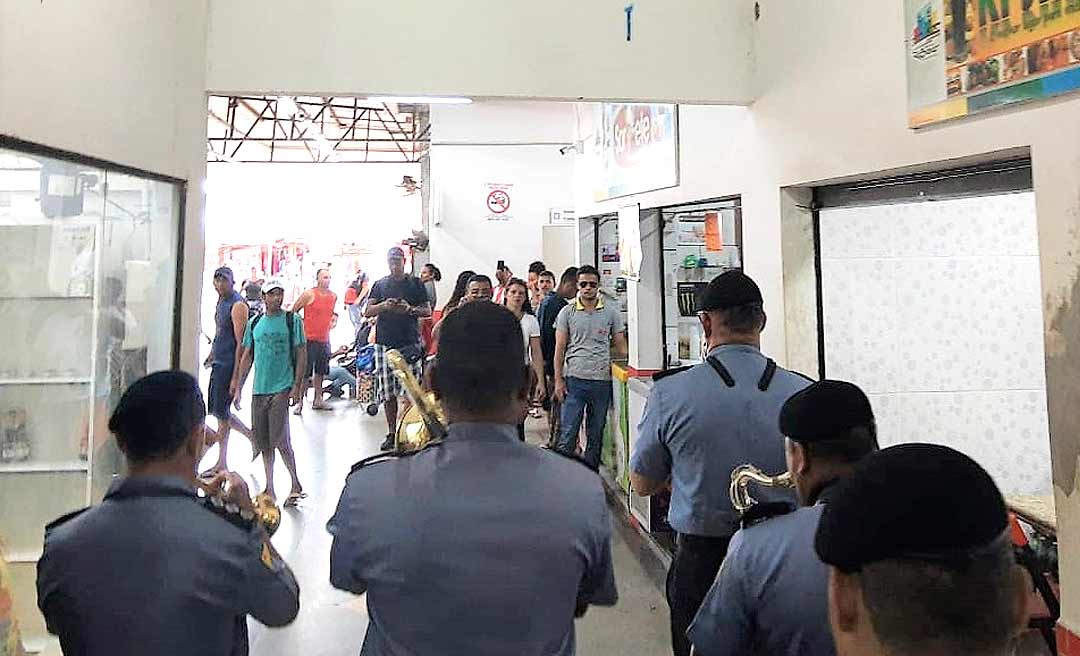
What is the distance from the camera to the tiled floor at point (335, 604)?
3.29 m

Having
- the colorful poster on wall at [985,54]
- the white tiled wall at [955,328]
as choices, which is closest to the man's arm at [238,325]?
the white tiled wall at [955,328]

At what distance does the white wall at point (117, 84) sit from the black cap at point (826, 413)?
198 centimetres

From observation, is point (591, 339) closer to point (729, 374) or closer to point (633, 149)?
point (633, 149)

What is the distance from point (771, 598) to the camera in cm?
130

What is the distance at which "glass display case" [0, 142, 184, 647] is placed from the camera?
246cm

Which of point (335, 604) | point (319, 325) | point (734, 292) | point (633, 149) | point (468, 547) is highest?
point (633, 149)

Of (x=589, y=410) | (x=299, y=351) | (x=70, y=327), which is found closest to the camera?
(x=70, y=327)

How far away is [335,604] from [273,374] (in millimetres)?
1807

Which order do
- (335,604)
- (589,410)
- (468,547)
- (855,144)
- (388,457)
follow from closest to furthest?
(468,547) < (388,457) < (855,144) < (335,604) < (589,410)

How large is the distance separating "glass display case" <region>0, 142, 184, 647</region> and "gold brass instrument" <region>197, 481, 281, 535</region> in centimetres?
136

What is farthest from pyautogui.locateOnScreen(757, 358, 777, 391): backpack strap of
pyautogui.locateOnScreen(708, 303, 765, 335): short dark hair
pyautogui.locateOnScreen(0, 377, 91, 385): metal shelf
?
pyautogui.locateOnScreen(0, 377, 91, 385): metal shelf

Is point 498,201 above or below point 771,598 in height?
above

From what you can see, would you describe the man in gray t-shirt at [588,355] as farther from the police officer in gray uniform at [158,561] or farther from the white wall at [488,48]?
the police officer in gray uniform at [158,561]

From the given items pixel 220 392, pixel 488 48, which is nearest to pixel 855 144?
pixel 488 48
